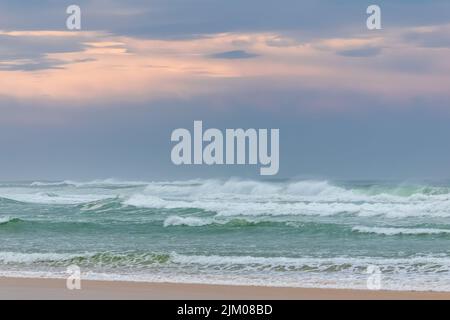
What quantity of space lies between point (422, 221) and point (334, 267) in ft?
34.1

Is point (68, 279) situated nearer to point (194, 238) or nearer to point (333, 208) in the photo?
point (194, 238)

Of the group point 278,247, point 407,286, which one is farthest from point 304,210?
point 407,286

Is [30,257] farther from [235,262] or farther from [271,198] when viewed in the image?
[271,198]

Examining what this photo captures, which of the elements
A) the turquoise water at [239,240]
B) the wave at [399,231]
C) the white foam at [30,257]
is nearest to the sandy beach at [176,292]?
the turquoise water at [239,240]

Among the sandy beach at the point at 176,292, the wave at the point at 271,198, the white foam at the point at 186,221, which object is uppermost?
the sandy beach at the point at 176,292

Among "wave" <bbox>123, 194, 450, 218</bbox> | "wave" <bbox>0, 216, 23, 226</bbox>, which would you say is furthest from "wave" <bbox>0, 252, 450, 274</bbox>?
"wave" <bbox>123, 194, 450, 218</bbox>

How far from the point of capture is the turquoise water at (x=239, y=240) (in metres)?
15.4

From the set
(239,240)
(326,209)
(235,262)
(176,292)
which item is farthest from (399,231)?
(176,292)

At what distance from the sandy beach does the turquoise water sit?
73 cm

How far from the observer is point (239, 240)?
21.5 metres

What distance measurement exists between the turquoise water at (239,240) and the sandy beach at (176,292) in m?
0.73

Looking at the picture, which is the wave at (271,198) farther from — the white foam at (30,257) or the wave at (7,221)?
the white foam at (30,257)

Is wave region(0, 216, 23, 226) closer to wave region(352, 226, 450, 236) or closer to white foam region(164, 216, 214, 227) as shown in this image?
white foam region(164, 216, 214, 227)

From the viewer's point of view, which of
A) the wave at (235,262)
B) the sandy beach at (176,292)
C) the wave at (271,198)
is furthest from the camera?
the wave at (271,198)
